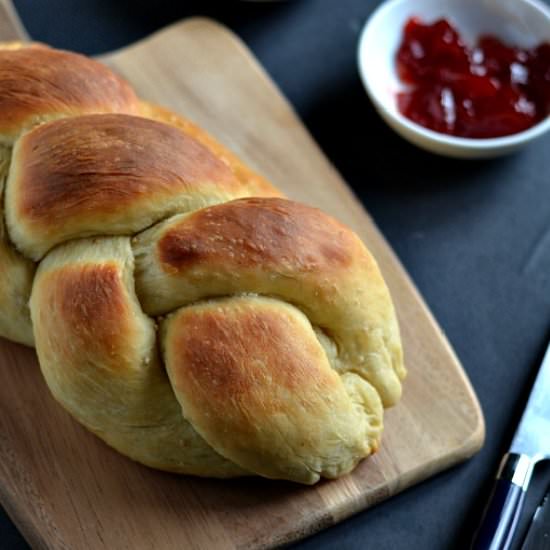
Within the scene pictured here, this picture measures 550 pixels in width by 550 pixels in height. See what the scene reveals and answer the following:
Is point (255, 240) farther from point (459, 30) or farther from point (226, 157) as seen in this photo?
point (459, 30)

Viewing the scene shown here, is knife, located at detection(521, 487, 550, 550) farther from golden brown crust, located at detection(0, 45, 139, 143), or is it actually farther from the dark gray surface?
golden brown crust, located at detection(0, 45, 139, 143)

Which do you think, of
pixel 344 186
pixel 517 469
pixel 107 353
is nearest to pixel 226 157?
pixel 344 186

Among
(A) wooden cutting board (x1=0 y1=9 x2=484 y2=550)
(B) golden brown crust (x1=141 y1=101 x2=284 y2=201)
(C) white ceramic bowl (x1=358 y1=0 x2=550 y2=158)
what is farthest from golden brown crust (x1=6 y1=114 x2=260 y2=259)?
(C) white ceramic bowl (x1=358 y1=0 x2=550 y2=158)

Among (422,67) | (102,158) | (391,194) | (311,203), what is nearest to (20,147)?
(102,158)

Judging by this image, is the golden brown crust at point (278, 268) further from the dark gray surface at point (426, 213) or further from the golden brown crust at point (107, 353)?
the dark gray surface at point (426, 213)

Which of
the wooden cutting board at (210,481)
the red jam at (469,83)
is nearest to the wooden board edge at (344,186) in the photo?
the wooden cutting board at (210,481)

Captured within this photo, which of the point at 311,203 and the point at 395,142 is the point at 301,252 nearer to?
the point at 311,203
